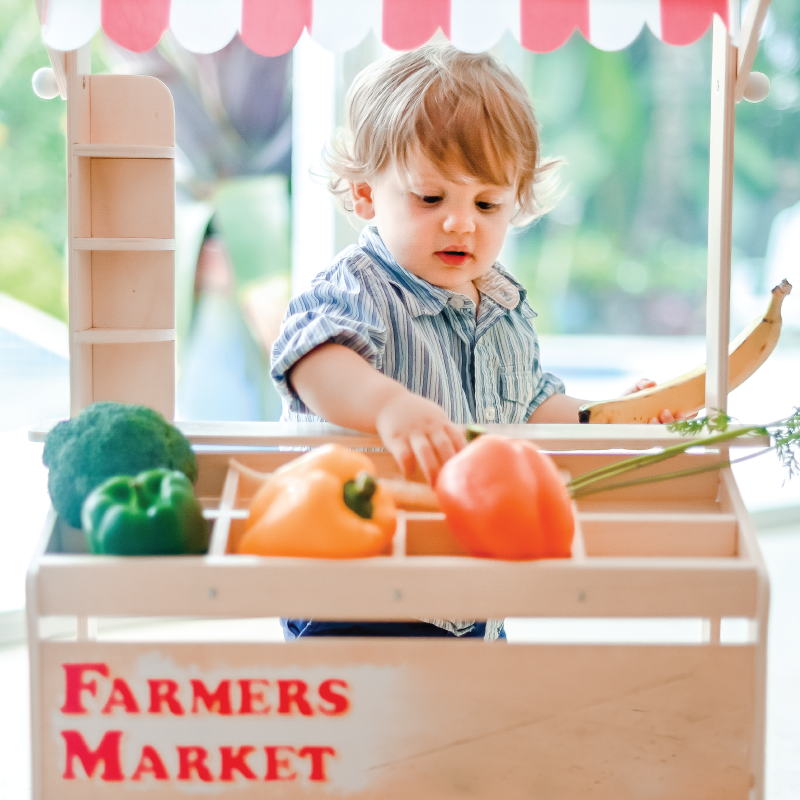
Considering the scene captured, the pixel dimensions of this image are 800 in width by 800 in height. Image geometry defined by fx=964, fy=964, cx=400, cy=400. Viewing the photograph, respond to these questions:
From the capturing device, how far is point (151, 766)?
76cm

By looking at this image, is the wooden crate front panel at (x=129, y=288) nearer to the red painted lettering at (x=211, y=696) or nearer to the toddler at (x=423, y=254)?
the toddler at (x=423, y=254)

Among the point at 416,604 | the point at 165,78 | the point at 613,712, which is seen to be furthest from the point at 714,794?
the point at 165,78

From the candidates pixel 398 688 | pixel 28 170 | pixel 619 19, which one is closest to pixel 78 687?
pixel 398 688

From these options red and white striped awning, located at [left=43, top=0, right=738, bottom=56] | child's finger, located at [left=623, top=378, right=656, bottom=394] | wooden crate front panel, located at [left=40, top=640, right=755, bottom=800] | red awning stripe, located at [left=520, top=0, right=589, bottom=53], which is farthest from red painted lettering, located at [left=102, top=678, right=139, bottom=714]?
child's finger, located at [left=623, top=378, right=656, bottom=394]

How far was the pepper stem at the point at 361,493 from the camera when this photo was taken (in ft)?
2.49

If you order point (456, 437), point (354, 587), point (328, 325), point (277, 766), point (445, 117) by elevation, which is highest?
point (445, 117)

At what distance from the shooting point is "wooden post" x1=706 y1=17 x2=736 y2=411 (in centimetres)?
100

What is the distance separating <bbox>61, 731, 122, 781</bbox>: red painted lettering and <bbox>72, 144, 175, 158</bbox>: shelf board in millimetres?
627

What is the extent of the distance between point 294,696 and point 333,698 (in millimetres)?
30

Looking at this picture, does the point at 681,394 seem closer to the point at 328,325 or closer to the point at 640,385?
the point at 640,385

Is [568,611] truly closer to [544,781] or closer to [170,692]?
[544,781]

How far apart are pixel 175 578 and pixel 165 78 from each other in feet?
4.88

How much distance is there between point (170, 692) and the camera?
29.5 inches

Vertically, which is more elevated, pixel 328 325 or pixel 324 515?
pixel 328 325
